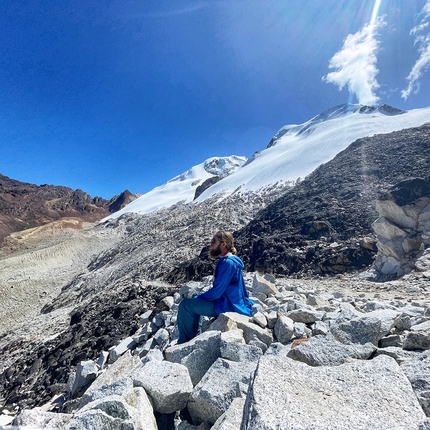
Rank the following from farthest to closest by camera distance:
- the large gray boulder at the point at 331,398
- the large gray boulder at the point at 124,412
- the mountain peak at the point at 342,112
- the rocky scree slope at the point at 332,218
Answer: the mountain peak at the point at 342,112
the rocky scree slope at the point at 332,218
the large gray boulder at the point at 124,412
the large gray boulder at the point at 331,398

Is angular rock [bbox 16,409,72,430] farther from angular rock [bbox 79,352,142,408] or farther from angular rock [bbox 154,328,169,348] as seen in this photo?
angular rock [bbox 154,328,169,348]

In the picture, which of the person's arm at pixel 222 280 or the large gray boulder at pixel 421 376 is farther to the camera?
the person's arm at pixel 222 280

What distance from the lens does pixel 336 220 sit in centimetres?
1387

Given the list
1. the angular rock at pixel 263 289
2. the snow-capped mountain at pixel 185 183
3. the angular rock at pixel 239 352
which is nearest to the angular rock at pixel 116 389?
the angular rock at pixel 239 352

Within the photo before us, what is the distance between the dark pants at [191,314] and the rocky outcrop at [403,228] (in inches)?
276

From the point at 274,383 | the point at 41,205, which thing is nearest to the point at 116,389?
the point at 274,383

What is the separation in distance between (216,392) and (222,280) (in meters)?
1.51

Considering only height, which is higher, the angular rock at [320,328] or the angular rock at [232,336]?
the angular rock at [232,336]

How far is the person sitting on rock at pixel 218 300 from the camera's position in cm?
340

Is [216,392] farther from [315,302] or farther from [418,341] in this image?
[315,302]

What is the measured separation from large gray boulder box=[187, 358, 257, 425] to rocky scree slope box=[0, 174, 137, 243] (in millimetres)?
56194

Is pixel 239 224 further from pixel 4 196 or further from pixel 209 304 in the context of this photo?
pixel 4 196

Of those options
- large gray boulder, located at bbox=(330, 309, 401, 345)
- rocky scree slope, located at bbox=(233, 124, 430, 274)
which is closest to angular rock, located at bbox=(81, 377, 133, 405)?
large gray boulder, located at bbox=(330, 309, 401, 345)

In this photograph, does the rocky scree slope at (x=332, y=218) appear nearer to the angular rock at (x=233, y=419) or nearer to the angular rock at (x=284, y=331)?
the angular rock at (x=284, y=331)
